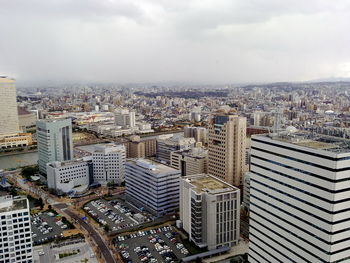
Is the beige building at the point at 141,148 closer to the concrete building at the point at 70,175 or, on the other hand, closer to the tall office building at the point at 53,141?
the tall office building at the point at 53,141

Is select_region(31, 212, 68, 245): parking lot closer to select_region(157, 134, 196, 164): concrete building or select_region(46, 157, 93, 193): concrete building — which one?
select_region(46, 157, 93, 193): concrete building

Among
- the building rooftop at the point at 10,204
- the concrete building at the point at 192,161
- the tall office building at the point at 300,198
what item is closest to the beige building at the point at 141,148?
the concrete building at the point at 192,161

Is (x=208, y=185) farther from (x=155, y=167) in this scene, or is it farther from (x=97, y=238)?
(x=97, y=238)

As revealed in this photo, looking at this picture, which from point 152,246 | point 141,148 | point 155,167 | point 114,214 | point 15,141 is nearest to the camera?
point 152,246

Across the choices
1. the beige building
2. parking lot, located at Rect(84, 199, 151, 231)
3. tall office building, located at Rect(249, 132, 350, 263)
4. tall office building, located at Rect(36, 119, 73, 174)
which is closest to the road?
parking lot, located at Rect(84, 199, 151, 231)

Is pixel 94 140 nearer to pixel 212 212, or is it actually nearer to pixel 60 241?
pixel 60 241

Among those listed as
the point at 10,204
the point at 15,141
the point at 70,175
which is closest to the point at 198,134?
the point at 70,175
